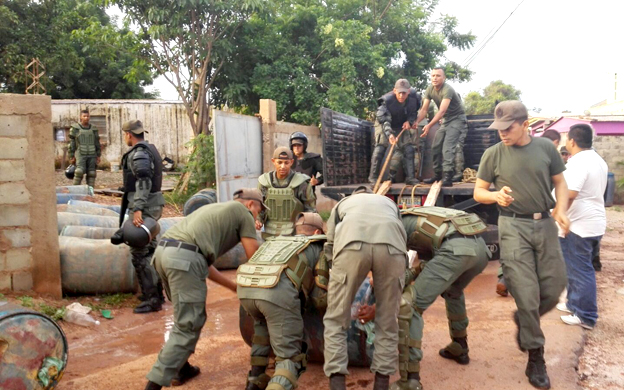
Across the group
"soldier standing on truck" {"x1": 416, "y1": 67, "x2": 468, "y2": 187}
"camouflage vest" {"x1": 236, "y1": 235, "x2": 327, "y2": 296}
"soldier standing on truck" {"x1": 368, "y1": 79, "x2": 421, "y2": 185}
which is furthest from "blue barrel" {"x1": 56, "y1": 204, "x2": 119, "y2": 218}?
"camouflage vest" {"x1": 236, "y1": 235, "x2": 327, "y2": 296}

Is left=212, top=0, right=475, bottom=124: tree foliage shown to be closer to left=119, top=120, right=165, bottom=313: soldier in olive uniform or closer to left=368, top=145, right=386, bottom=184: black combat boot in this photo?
left=368, top=145, right=386, bottom=184: black combat boot

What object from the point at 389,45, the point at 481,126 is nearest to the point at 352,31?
the point at 389,45

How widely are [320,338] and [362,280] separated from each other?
0.77 metres

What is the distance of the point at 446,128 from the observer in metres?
7.16

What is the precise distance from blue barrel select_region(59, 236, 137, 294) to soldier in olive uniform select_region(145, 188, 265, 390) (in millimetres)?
2131

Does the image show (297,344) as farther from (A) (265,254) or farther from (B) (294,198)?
(B) (294,198)

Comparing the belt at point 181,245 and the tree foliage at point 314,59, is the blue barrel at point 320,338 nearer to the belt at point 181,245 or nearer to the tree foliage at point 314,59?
the belt at point 181,245

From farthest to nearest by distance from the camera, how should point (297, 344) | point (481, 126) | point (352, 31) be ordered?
point (352, 31) → point (481, 126) → point (297, 344)

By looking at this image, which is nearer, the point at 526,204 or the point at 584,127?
the point at 526,204

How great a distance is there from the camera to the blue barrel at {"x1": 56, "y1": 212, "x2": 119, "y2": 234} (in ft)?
21.9

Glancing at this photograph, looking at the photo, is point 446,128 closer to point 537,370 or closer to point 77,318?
point 537,370

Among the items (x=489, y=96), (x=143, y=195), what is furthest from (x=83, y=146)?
(x=489, y=96)

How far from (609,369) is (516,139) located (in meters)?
1.78

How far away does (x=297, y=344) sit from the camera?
341cm
